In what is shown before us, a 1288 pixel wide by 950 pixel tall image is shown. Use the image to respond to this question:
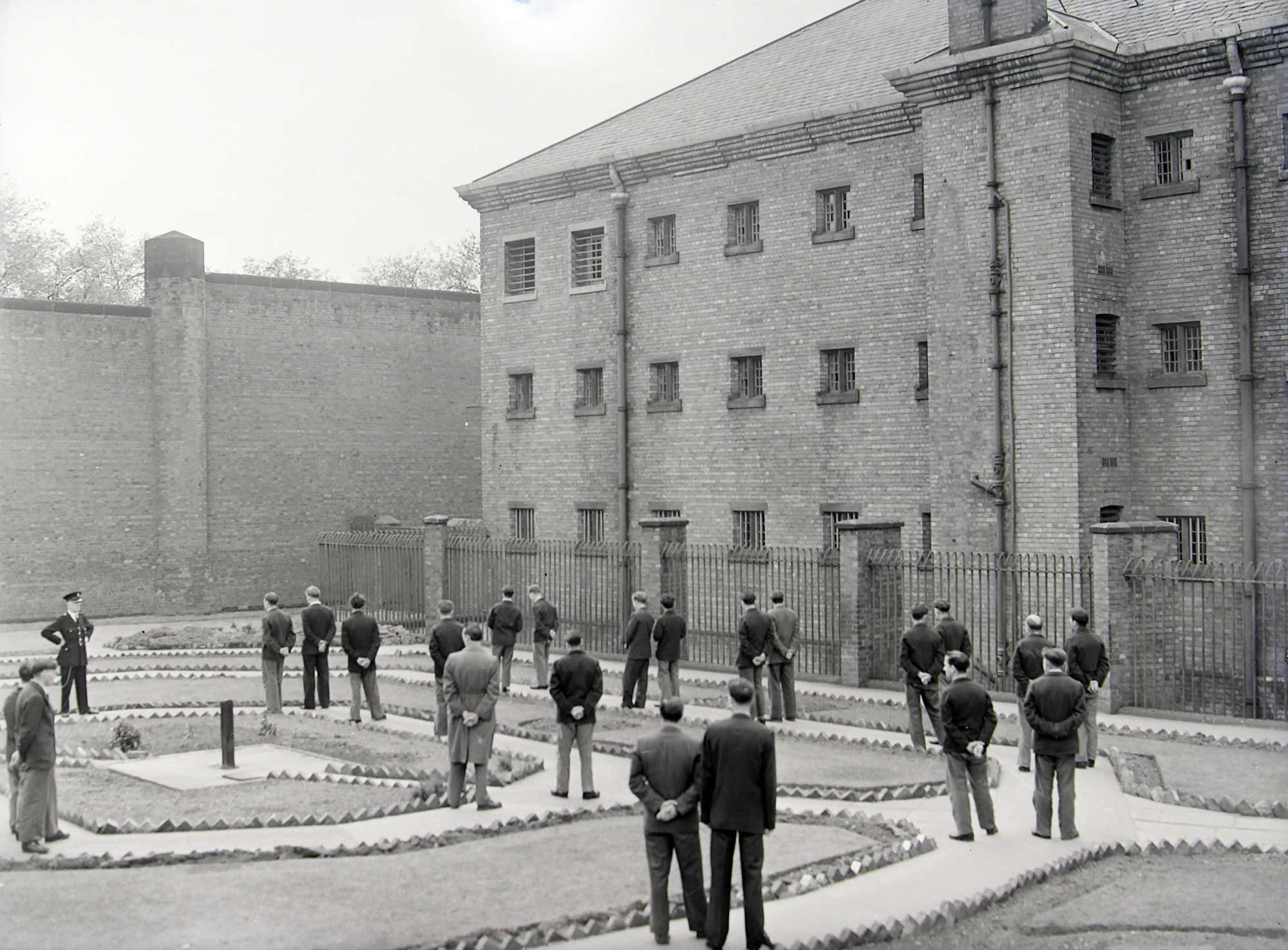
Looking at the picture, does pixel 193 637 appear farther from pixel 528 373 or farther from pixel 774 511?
pixel 774 511

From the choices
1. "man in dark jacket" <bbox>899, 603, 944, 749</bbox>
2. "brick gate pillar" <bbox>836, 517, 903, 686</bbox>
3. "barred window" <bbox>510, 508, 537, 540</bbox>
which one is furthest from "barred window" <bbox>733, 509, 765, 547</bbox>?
"man in dark jacket" <bbox>899, 603, 944, 749</bbox>

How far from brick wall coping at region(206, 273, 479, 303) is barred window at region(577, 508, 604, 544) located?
969 cm

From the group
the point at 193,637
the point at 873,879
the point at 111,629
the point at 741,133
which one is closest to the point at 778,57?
the point at 741,133

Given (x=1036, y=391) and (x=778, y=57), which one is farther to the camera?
(x=778, y=57)

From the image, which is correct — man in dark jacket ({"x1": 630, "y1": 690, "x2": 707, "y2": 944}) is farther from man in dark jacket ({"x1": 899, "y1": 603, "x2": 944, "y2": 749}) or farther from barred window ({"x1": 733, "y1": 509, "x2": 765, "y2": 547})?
barred window ({"x1": 733, "y1": 509, "x2": 765, "y2": 547})

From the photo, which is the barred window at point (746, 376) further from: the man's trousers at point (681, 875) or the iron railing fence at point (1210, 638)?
the man's trousers at point (681, 875)

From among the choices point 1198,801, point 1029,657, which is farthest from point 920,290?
point 1198,801

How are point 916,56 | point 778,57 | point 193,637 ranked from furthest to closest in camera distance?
point 778,57 < point 193,637 < point 916,56

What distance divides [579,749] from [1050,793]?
4.54m

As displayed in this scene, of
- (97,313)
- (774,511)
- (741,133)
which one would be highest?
(741,133)

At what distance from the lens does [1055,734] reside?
12.2 metres

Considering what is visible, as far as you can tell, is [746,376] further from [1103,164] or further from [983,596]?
[1103,164]

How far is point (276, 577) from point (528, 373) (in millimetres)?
9075

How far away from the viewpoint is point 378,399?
3781 centimetres
